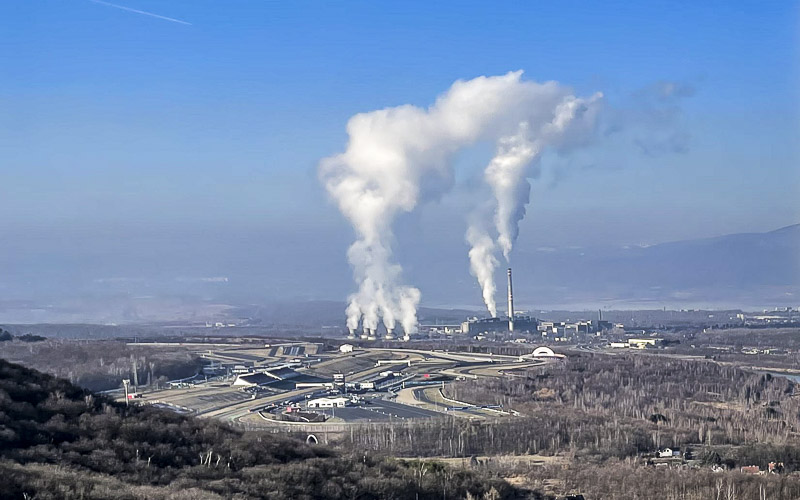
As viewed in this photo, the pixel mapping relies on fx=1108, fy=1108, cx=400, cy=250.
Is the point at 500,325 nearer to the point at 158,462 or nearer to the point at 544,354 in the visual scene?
Result: the point at 544,354

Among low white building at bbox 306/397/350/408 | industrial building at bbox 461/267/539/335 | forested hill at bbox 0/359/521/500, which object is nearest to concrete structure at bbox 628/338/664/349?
industrial building at bbox 461/267/539/335

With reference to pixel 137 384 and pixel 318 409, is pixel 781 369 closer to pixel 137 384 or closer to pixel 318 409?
pixel 318 409

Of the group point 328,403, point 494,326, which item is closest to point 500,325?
point 494,326

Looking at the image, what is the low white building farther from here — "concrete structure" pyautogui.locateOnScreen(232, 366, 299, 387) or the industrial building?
the industrial building

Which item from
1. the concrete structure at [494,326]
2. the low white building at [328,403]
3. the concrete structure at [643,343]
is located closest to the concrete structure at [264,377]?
the low white building at [328,403]

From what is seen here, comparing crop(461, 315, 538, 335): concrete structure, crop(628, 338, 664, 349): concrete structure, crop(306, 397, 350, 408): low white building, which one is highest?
crop(461, 315, 538, 335): concrete structure
